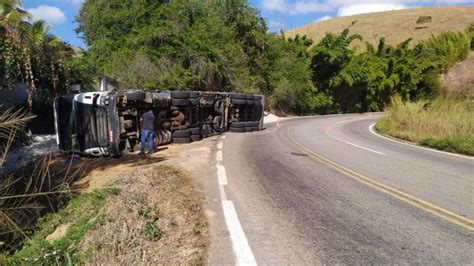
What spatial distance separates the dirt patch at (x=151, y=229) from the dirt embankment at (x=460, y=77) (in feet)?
186

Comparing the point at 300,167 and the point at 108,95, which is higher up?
the point at 108,95

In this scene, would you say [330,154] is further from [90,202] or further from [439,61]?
[439,61]

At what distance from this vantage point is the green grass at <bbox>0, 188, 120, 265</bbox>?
5.19 metres

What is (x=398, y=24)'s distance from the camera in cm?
9431

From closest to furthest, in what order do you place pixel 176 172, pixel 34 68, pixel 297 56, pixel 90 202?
pixel 90 202 < pixel 176 172 < pixel 34 68 < pixel 297 56

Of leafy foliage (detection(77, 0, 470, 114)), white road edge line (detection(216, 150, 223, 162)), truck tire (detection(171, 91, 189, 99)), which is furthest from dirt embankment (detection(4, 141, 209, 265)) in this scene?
leafy foliage (detection(77, 0, 470, 114))

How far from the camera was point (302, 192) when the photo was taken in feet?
25.6

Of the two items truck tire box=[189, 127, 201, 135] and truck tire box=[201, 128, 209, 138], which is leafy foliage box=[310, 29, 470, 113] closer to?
truck tire box=[201, 128, 209, 138]

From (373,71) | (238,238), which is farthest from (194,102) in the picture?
(373,71)

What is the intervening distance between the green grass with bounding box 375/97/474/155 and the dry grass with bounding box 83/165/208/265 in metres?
11.7

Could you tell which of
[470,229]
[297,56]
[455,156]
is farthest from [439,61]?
[470,229]

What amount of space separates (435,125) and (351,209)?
14176 millimetres

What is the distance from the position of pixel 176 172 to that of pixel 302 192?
338 centimetres

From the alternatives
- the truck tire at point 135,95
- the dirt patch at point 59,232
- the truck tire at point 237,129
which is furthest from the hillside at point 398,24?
the dirt patch at point 59,232
